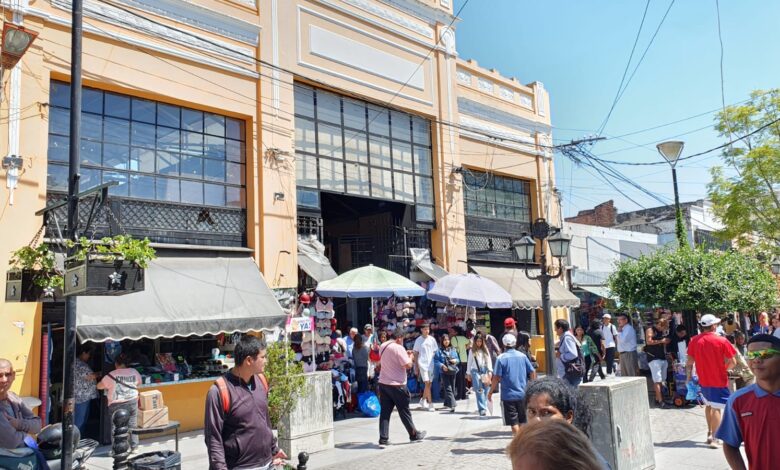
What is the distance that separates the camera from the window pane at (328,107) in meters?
14.5

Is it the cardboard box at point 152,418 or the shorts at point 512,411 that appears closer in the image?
the shorts at point 512,411

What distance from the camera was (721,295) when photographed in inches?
460

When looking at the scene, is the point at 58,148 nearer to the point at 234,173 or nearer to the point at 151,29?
the point at 151,29

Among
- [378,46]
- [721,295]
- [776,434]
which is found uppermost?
[378,46]

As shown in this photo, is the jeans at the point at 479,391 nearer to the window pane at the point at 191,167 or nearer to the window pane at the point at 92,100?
the window pane at the point at 191,167

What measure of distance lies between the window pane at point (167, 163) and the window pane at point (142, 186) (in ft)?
1.00

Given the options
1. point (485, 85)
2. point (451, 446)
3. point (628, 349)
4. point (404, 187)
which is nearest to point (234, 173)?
point (404, 187)

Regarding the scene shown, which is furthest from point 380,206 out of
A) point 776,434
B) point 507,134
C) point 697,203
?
point 697,203

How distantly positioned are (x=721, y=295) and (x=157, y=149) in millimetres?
11433

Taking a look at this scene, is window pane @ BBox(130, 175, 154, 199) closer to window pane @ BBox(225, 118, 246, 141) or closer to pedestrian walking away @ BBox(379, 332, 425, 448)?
window pane @ BBox(225, 118, 246, 141)

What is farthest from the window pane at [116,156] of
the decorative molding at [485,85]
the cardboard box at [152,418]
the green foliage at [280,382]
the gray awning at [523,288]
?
the decorative molding at [485,85]

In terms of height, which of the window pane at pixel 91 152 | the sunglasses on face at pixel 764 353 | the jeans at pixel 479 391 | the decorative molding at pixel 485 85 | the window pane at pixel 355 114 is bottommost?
the jeans at pixel 479 391

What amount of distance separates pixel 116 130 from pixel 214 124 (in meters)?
2.11

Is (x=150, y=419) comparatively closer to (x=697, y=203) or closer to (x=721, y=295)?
(x=721, y=295)
